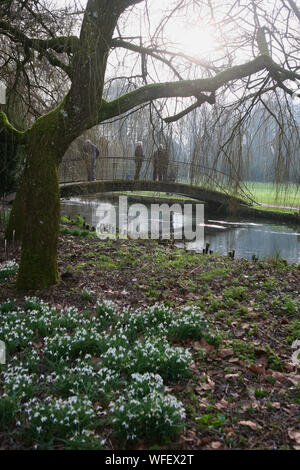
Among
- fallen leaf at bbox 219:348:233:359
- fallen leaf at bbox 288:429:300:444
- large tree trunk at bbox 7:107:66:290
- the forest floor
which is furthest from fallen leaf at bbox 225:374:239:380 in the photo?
large tree trunk at bbox 7:107:66:290

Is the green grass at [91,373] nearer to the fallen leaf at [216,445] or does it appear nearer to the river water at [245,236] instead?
the fallen leaf at [216,445]

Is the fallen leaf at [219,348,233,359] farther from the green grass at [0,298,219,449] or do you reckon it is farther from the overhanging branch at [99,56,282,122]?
the overhanging branch at [99,56,282,122]

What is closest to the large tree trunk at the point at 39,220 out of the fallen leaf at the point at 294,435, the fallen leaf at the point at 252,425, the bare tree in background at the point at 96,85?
the bare tree in background at the point at 96,85

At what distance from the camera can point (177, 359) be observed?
10.2 ft

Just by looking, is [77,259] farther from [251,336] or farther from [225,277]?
[251,336]

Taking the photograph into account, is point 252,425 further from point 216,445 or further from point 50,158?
point 50,158

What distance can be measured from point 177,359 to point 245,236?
12205 mm

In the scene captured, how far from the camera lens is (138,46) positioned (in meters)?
5.75

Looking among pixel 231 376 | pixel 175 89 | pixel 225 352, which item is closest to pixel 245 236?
pixel 175 89

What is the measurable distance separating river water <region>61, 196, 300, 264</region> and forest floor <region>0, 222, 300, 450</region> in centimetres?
425

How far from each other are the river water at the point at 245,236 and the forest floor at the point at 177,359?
4251 millimetres

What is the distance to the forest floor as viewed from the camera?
8.23 ft

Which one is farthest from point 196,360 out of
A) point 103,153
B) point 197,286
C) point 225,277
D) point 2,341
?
point 103,153
